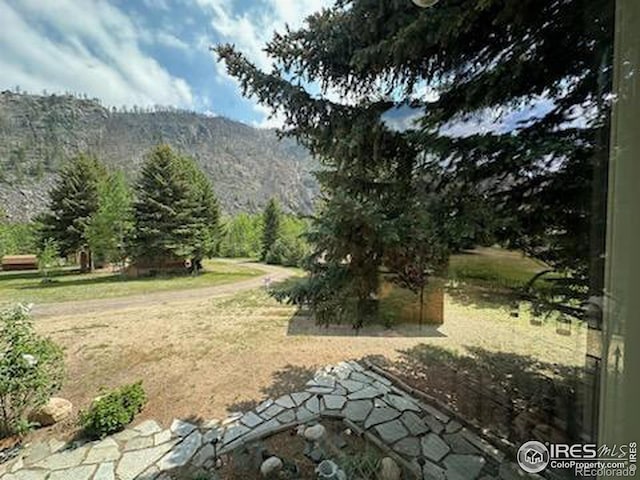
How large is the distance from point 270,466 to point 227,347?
211 centimetres

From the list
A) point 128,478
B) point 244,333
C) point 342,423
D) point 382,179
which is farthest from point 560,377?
point 244,333

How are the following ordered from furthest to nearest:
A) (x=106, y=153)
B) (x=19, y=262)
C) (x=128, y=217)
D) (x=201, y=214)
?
1. (x=201, y=214)
2. (x=19, y=262)
3. (x=128, y=217)
4. (x=106, y=153)

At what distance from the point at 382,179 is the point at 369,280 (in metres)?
0.54

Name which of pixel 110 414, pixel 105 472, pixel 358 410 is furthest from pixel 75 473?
pixel 358 410

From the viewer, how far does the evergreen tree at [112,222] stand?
32.4 feet

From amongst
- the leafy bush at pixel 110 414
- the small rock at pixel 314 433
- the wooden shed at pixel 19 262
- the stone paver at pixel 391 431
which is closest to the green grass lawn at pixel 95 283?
the wooden shed at pixel 19 262

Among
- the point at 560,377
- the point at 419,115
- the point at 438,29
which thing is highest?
the point at 438,29

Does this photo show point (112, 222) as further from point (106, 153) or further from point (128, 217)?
point (106, 153)

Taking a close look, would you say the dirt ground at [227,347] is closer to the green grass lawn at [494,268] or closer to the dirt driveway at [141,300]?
the green grass lawn at [494,268]

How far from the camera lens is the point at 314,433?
2.01m

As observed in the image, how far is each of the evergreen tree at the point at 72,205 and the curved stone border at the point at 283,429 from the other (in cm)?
1030

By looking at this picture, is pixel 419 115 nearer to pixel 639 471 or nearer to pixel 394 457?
pixel 639 471

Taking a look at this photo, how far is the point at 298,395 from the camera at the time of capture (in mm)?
2510

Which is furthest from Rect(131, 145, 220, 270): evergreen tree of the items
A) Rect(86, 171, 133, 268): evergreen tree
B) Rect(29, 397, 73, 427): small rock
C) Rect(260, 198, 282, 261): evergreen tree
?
Rect(29, 397, 73, 427): small rock
